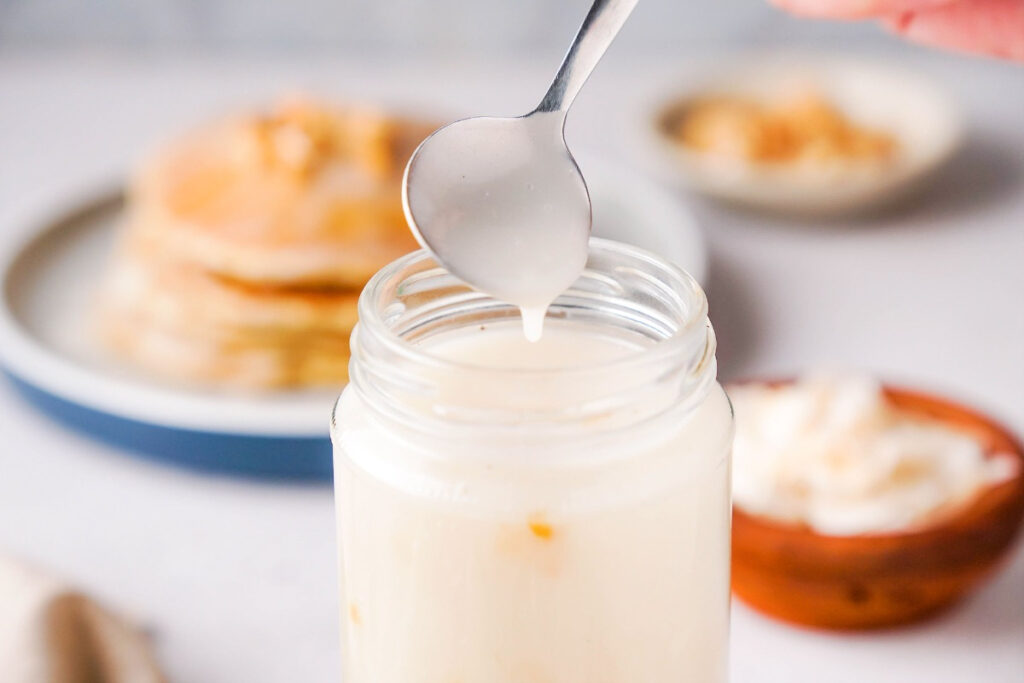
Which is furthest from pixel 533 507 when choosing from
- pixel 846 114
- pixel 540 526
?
pixel 846 114

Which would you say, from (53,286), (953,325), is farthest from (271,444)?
(953,325)

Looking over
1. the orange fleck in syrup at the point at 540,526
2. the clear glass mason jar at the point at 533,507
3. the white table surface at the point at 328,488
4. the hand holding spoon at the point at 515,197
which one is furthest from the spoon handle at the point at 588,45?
the white table surface at the point at 328,488

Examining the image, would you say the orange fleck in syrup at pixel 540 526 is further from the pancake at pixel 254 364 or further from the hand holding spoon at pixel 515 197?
the pancake at pixel 254 364

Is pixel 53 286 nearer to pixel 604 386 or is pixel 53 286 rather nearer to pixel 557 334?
pixel 557 334

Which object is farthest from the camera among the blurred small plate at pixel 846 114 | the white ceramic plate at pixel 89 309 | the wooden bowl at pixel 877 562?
the blurred small plate at pixel 846 114

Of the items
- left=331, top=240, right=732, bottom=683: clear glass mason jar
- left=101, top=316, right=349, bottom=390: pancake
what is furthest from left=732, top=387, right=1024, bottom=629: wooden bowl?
left=101, top=316, right=349, bottom=390: pancake

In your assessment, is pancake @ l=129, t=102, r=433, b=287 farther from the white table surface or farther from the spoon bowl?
the spoon bowl
